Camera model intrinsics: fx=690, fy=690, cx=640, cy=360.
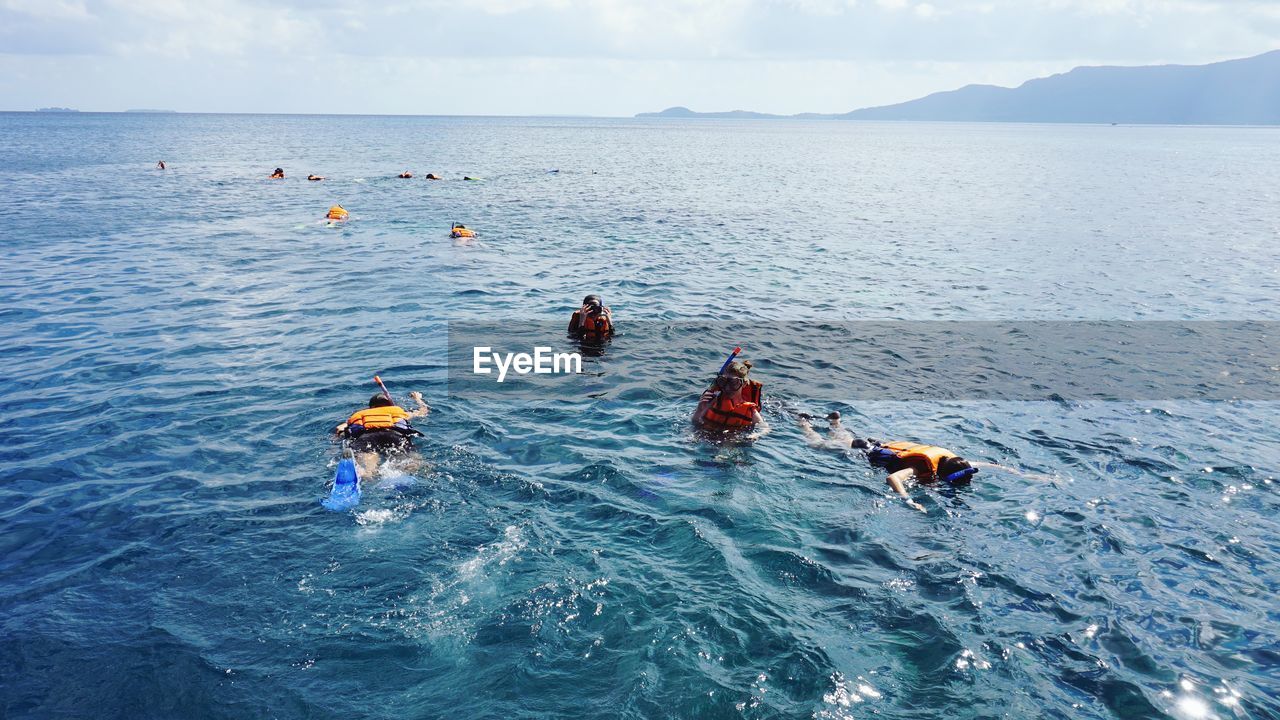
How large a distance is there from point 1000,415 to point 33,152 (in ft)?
391

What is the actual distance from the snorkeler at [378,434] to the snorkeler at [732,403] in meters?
5.78

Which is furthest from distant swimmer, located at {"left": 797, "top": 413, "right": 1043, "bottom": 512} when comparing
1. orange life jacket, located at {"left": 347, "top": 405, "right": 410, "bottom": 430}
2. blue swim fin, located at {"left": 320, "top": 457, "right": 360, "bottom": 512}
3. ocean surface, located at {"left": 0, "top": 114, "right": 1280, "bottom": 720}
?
blue swim fin, located at {"left": 320, "top": 457, "right": 360, "bottom": 512}

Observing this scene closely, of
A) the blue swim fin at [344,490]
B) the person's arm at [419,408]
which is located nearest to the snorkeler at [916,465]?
the person's arm at [419,408]

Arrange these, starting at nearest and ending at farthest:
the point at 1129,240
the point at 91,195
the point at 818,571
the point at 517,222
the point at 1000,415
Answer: the point at 818,571
the point at 1000,415
the point at 1129,240
the point at 517,222
the point at 91,195

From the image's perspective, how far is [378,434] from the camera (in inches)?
498

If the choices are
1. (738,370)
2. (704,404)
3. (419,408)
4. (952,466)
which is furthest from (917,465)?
(419,408)

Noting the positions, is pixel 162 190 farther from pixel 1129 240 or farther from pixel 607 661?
pixel 1129 240

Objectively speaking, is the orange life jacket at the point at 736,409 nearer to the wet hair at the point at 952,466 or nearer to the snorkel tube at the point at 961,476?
the wet hair at the point at 952,466

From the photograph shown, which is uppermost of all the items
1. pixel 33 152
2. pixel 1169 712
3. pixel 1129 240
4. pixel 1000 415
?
pixel 33 152

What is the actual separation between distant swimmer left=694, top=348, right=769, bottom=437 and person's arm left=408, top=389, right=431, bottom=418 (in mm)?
5893

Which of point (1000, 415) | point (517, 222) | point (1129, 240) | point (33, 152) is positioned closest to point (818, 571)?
point (1000, 415)

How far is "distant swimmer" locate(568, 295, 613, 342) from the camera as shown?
1981 cm

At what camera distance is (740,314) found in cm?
→ 2416

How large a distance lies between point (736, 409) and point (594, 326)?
715 cm
